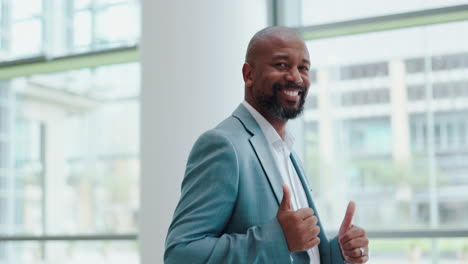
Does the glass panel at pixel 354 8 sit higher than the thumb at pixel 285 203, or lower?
higher

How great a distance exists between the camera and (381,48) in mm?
3633

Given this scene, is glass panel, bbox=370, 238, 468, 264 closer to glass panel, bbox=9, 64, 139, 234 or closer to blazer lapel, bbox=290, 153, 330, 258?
glass panel, bbox=9, 64, 139, 234

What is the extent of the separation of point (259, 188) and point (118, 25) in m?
3.18

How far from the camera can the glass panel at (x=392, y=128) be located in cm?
345

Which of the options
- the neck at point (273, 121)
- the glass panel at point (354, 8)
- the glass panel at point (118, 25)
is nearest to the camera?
the neck at point (273, 121)

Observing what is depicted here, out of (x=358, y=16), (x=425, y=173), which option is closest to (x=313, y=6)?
(x=358, y=16)

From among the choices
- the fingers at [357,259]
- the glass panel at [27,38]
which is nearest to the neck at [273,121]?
the fingers at [357,259]

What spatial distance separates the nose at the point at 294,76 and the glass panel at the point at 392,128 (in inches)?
84.1

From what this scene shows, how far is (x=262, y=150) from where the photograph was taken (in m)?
1.58

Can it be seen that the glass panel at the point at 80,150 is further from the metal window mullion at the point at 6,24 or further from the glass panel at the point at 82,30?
the metal window mullion at the point at 6,24

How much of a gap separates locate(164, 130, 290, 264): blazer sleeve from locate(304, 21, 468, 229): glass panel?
2288 mm

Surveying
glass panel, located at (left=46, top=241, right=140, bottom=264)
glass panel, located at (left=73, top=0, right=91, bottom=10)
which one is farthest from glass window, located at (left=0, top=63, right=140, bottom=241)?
glass panel, located at (left=73, top=0, right=91, bottom=10)

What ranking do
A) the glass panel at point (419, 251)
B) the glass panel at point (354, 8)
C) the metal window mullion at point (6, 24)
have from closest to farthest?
the glass panel at point (419, 251) → the glass panel at point (354, 8) → the metal window mullion at point (6, 24)

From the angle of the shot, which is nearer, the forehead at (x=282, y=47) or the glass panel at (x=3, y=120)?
the forehead at (x=282, y=47)
